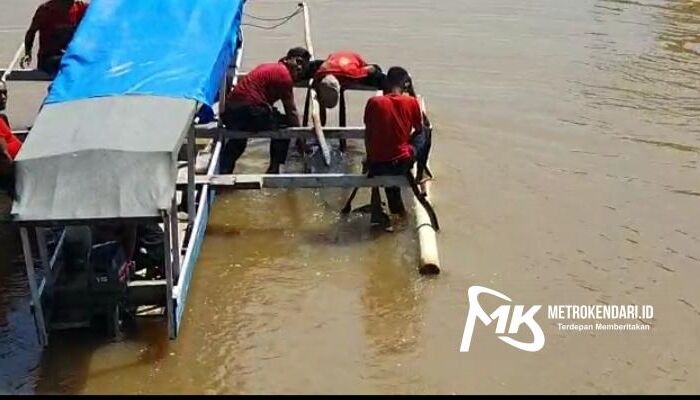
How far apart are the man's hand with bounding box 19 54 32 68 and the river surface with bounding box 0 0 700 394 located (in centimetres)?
108

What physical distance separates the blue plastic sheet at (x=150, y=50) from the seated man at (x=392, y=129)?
137 centimetres

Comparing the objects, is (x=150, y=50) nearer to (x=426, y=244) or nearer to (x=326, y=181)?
(x=326, y=181)

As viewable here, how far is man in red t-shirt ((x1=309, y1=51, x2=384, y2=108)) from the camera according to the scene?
8984 mm

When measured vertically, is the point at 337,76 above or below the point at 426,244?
above

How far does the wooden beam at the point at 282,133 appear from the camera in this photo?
8781mm

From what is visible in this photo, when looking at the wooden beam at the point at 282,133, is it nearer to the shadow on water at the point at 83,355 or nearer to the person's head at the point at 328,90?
the person's head at the point at 328,90

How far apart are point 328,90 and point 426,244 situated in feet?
6.84

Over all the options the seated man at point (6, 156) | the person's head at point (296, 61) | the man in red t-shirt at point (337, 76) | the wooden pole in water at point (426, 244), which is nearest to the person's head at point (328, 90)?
the man in red t-shirt at point (337, 76)

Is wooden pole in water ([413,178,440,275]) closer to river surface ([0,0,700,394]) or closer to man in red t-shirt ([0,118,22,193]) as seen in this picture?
river surface ([0,0,700,394])

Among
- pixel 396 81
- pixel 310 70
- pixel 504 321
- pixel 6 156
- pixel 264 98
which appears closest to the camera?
pixel 504 321

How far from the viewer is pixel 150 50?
24.6ft

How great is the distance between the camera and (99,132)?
6215 millimetres

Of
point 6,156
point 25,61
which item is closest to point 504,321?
point 6,156

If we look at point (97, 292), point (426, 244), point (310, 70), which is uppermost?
point (310, 70)
